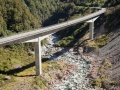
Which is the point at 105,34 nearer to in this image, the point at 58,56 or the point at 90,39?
the point at 90,39

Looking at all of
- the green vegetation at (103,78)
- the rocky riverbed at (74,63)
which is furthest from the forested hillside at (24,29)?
the rocky riverbed at (74,63)

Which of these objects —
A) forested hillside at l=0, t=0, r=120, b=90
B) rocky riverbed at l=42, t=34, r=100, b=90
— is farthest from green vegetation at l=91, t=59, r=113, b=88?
rocky riverbed at l=42, t=34, r=100, b=90

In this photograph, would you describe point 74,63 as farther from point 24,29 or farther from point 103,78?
point 24,29

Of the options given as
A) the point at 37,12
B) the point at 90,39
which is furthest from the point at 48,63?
the point at 37,12

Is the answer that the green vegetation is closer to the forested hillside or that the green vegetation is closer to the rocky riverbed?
the forested hillside

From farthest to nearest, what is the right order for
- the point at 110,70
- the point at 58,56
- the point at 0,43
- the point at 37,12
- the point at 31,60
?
the point at 37,12 → the point at 58,56 → the point at 31,60 → the point at 110,70 → the point at 0,43

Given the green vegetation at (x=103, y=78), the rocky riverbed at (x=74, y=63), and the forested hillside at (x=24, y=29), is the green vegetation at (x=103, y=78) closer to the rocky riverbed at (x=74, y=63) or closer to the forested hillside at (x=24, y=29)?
the forested hillside at (x=24, y=29)

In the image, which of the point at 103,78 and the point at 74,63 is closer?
the point at 103,78

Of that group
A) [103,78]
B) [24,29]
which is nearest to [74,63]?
[103,78]
